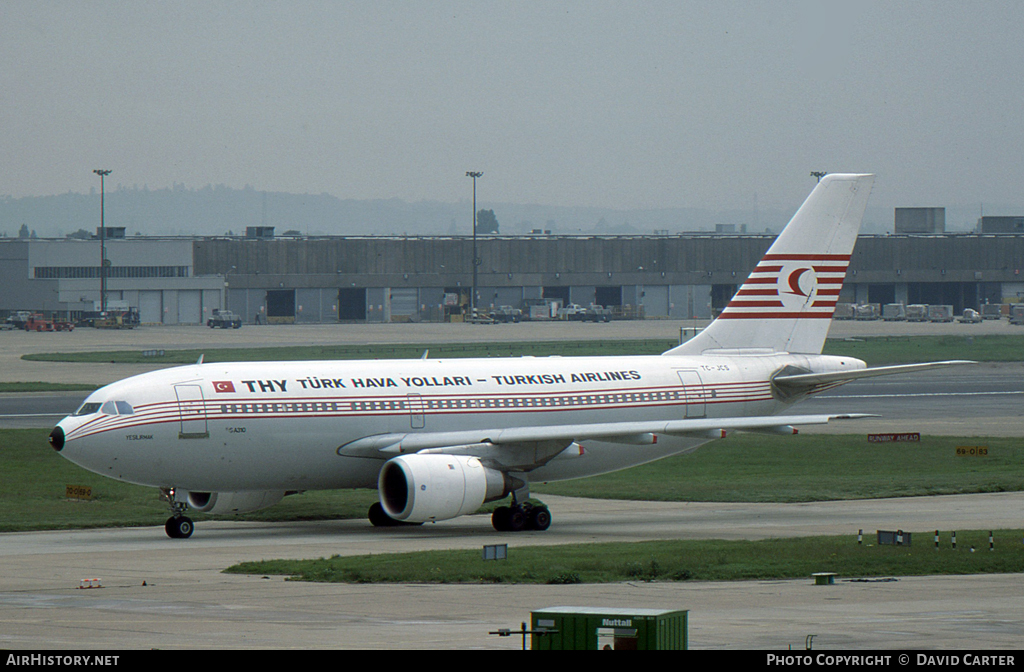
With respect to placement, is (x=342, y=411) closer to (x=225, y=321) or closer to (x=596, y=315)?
(x=225, y=321)

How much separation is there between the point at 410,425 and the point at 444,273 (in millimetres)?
144780

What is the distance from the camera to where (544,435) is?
1548 inches

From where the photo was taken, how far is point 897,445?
59.7m

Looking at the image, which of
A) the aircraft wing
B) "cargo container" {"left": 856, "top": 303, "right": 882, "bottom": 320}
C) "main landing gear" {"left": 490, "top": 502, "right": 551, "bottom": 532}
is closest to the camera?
the aircraft wing

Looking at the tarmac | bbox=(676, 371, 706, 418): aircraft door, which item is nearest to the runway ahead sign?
the tarmac

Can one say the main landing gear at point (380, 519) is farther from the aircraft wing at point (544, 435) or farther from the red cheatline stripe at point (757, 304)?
the red cheatline stripe at point (757, 304)

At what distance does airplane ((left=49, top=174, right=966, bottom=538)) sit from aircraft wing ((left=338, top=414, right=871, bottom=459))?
1.8 inches

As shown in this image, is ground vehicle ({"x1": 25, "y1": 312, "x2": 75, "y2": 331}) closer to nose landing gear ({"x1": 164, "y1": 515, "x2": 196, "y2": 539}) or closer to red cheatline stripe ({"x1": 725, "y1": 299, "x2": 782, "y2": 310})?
red cheatline stripe ({"x1": 725, "y1": 299, "x2": 782, "y2": 310})

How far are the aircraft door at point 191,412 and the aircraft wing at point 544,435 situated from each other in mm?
3750

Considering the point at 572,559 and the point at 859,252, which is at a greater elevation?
the point at 859,252

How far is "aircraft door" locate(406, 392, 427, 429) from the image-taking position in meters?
40.8

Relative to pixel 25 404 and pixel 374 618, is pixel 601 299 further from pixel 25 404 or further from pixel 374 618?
pixel 374 618
